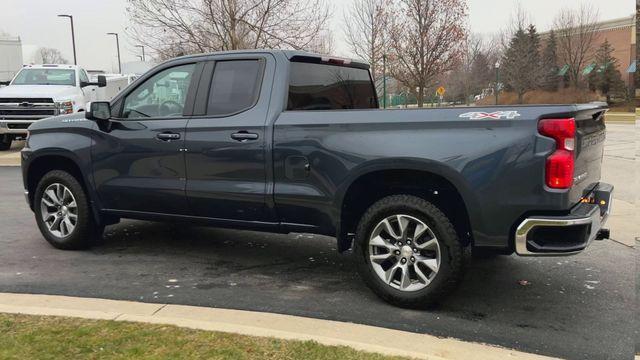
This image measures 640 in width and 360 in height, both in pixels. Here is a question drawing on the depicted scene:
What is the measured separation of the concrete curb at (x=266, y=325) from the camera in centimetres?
343

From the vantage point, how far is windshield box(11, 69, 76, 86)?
51.8ft

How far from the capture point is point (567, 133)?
3652 millimetres

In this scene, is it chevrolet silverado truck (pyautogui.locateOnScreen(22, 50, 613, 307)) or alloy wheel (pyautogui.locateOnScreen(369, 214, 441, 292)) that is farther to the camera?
alloy wheel (pyautogui.locateOnScreen(369, 214, 441, 292))

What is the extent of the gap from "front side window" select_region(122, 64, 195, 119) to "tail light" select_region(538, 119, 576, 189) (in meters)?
3.09

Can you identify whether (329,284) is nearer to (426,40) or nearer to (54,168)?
(54,168)

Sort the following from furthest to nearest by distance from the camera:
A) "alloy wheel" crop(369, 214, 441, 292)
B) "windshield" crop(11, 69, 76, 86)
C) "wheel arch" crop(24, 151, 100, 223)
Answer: "windshield" crop(11, 69, 76, 86), "wheel arch" crop(24, 151, 100, 223), "alloy wheel" crop(369, 214, 441, 292)

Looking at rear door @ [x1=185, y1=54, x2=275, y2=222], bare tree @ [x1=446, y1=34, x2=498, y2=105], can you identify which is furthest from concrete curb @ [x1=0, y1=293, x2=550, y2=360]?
bare tree @ [x1=446, y1=34, x2=498, y2=105]

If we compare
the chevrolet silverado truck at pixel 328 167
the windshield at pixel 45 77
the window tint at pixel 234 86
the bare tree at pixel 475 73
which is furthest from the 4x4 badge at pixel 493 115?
the bare tree at pixel 475 73

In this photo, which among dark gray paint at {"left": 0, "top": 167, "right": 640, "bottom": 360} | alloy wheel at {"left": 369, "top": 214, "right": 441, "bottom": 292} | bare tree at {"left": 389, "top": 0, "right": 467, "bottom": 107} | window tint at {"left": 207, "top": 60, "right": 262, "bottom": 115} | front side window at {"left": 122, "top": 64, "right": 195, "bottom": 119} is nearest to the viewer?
dark gray paint at {"left": 0, "top": 167, "right": 640, "bottom": 360}

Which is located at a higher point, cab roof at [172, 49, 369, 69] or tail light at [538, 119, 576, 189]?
cab roof at [172, 49, 369, 69]

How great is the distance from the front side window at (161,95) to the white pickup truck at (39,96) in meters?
9.71

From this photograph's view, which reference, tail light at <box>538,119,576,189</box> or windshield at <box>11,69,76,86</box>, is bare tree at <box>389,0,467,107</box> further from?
tail light at <box>538,119,576,189</box>

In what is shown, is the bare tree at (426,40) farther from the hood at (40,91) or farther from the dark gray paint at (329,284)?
the dark gray paint at (329,284)

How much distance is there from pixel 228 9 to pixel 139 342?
1519 cm
